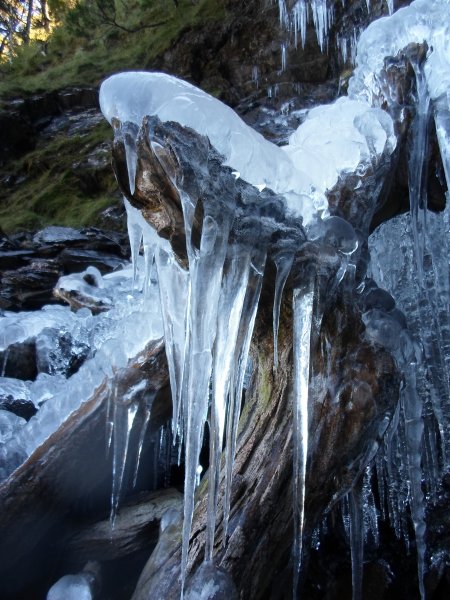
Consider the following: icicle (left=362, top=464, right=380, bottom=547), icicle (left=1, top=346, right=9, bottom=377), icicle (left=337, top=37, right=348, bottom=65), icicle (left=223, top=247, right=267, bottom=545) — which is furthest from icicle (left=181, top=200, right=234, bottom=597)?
icicle (left=337, top=37, right=348, bottom=65)

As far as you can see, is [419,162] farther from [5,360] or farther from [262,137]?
[5,360]

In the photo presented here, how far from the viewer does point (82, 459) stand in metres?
2.71

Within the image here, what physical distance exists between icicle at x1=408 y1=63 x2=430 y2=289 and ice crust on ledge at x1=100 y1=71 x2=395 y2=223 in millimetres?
203

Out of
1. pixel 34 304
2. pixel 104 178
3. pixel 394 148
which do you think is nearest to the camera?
pixel 394 148

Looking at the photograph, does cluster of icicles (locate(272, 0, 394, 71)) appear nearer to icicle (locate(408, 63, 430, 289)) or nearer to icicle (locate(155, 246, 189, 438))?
icicle (locate(408, 63, 430, 289))

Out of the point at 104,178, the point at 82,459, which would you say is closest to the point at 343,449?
the point at 82,459

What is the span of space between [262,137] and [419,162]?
3.57 feet

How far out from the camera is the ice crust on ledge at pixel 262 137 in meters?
1.91

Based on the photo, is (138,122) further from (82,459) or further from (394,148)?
(82,459)

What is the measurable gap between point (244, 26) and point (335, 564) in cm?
980

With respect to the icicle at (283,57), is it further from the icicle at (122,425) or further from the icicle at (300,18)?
the icicle at (122,425)

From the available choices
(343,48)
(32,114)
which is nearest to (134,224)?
(343,48)

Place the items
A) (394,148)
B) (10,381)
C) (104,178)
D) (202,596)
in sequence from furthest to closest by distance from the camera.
→ (104,178) < (10,381) < (394,148) < (202,596)

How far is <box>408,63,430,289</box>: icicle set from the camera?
109 inches
